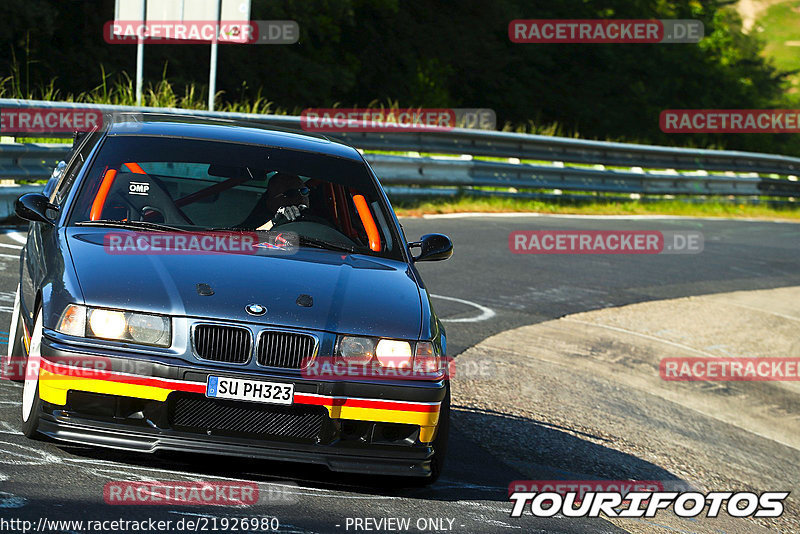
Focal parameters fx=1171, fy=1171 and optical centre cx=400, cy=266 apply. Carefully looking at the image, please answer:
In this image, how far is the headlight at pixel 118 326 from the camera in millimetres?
4531

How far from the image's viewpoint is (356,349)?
4.71 meters

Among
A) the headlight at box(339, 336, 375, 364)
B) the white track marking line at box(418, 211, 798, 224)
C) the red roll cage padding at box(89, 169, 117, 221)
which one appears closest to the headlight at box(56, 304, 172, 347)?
the headlight at box(339, 336, 375, 364)

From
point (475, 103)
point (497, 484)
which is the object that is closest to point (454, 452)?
point (497, 484)

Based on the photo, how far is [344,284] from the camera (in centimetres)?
510

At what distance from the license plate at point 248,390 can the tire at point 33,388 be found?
2.37 ft

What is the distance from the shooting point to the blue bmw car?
4.50 metres

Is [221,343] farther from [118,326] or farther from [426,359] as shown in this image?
[426,359]

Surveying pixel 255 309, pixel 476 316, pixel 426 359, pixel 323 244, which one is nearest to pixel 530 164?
pixel 476 316

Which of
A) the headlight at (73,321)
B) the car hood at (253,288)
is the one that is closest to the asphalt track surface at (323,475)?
the headlight at (73,321)

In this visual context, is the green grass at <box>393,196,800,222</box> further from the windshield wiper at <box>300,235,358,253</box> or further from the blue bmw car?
the blue bmw car

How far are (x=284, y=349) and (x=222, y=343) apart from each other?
0.24 metres
